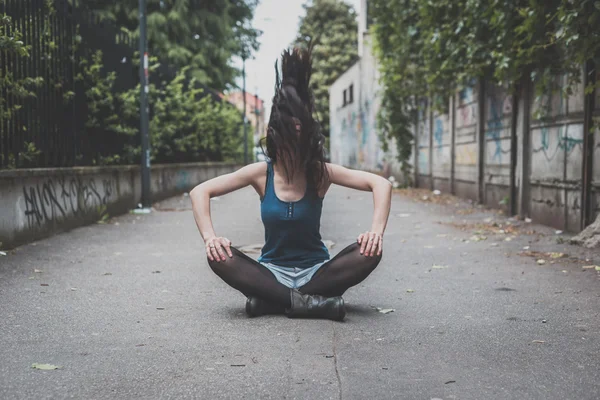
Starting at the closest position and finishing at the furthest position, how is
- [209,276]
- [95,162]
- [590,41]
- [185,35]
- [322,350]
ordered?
[322,350], [209,276], [590,41], [95,162], [185,35]

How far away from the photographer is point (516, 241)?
881 centimetres

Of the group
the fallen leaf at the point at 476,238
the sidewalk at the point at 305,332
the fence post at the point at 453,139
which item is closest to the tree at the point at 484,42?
the fence post at the point at 453,139

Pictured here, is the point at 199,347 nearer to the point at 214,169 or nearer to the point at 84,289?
the point at 84,289

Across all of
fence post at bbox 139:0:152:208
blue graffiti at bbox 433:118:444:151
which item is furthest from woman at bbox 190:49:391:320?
blue graffiti at bbox 433:118:444:151

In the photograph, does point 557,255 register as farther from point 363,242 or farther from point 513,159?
point 513,159

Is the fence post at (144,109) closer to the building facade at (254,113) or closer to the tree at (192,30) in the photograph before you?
the building facade at (254,113)

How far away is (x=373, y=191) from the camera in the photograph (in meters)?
4.54

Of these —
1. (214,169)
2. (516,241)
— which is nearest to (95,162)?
(516,241)

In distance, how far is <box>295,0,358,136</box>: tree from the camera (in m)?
59.1

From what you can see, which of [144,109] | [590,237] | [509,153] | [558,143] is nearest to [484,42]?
[509,153]

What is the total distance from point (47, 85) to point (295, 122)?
618 centimetres

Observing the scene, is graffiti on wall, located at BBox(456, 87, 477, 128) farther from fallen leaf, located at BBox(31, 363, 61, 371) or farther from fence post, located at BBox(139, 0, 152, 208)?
fallen leaf, located at BBox(31, 363, 61, 371)

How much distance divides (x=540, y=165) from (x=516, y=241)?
2008mm

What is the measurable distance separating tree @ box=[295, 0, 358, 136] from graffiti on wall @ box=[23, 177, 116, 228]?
152ft
